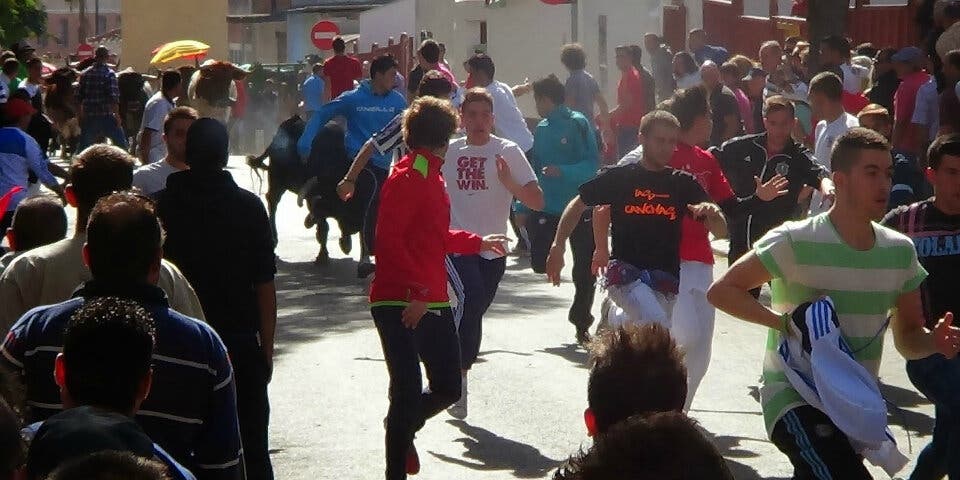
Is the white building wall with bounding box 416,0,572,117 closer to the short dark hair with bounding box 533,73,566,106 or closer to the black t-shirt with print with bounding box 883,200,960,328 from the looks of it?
the short dark hair with bounding box 533,73,566,106

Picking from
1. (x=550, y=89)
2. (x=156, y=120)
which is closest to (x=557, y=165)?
(x=550, y=89)

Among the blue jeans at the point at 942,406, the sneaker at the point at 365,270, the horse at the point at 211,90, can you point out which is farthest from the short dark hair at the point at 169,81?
the blue jeans at the point at 942,406

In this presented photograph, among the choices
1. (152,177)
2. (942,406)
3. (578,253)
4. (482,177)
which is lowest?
(942,406)

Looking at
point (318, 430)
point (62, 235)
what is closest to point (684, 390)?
point (62, 235)

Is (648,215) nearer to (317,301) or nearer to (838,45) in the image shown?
(317,301)

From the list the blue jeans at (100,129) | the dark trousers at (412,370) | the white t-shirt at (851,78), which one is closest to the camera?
the dark trousers at (412,370)

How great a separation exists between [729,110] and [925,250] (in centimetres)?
927

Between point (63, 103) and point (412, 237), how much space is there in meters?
25.5

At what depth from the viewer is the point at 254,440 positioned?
6.63 m

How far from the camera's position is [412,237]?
7504 mm

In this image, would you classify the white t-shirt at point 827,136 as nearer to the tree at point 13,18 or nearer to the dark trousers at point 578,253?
the dark trousers at point 578,253

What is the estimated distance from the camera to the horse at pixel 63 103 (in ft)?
104

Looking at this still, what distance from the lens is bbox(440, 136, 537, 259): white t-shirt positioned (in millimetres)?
9875

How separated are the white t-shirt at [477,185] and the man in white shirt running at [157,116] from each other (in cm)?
406
